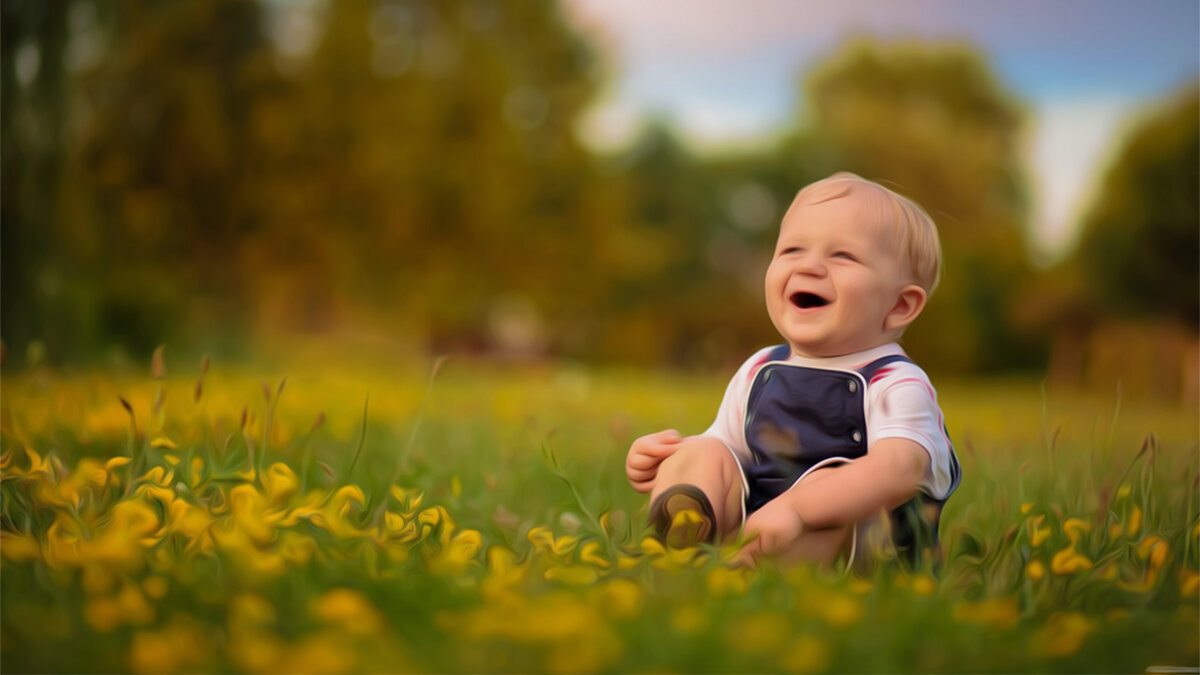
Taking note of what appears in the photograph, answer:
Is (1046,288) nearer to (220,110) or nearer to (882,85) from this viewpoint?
(882,85)

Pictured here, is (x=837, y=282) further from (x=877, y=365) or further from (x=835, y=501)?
(x=835, y=501)

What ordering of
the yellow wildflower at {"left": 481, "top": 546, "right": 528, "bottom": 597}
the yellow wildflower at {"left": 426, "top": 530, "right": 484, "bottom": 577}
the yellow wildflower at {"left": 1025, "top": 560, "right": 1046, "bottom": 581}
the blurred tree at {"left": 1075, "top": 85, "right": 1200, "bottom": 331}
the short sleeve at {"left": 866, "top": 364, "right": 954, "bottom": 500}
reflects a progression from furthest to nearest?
the blurred tree at {"left": 1075, "top": 85, "right": 1200, "bottom": 331}, the short sleeve at {"left": 866, "top": 364, "right": 954, "bottom": 500}, the yellow wildflower at {"left": 1025, "top": 560, "right": 1046, "bottom": 581}, the yellow wildflower at {"left": 426, "top": 530, "right": 484, "bottom": 577}, the yellow wildflower at {"left": 481, "top": 546, "right": 528, "bottom": 597}

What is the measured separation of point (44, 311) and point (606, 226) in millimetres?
8517

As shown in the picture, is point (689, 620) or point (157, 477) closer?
point (689, 620)

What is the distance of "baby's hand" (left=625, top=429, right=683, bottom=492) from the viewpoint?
214 centimetres

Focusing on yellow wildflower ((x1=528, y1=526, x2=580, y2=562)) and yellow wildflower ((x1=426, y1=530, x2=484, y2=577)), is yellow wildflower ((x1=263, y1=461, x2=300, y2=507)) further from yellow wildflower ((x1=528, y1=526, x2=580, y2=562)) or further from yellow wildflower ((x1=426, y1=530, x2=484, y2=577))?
yellow wildflower ((x1=528, y1=526, x2=580, y2=562))

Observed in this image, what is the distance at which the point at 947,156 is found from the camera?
14.9 metres

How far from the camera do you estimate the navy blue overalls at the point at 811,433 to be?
206cm

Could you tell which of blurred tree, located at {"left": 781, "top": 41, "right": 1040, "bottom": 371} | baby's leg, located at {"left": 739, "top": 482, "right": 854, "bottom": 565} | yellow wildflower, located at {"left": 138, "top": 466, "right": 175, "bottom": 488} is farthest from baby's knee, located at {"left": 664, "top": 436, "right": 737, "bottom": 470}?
blurred tree, located at {"left": 781, "top": 41, "right": 1040, "bottom": 371}

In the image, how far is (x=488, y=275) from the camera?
13547mm

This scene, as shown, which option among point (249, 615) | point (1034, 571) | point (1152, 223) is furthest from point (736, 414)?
point (1152, 223)

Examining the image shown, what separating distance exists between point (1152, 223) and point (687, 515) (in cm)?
1060

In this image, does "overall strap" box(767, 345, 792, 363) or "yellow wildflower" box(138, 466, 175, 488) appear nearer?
"yellow wildflower" box(138, 466, 175, 488)

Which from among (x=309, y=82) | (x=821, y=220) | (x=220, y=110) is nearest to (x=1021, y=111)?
(x=309, y=82)
